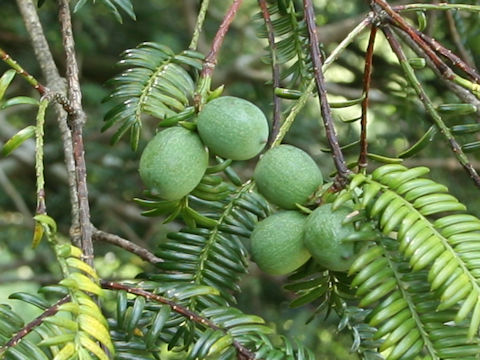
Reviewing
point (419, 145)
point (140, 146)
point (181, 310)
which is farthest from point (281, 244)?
point (140, 146)

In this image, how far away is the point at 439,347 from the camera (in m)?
0.74

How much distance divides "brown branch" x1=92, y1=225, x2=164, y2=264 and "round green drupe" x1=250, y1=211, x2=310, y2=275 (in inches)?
8.0

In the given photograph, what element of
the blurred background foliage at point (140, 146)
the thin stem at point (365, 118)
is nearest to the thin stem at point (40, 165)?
the thin stem at point (365, 118)

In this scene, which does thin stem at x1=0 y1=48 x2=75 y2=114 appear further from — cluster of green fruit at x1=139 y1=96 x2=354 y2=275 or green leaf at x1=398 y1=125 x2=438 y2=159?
green leaf at x1=398 y1=125 x2=438 y2=159

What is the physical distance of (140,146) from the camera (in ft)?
7.64

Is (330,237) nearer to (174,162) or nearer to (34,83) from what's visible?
(174,162)

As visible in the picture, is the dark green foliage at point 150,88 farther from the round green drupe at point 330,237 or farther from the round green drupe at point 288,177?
the round green drupe at point 330,237

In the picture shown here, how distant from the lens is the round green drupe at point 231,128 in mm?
844

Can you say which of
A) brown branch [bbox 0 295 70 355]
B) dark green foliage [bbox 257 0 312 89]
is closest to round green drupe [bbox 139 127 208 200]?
brown branch [bbox 0 295 70 355]

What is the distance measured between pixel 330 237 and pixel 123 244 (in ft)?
1.16

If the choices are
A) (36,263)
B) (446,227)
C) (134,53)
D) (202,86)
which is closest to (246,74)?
(36,263)

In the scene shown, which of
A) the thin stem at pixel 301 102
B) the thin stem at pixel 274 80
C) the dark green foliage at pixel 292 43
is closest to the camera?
the thin stem at pixel 301 102

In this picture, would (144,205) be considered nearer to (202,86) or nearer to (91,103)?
(202,86)

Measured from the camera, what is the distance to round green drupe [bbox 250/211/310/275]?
0.85m
